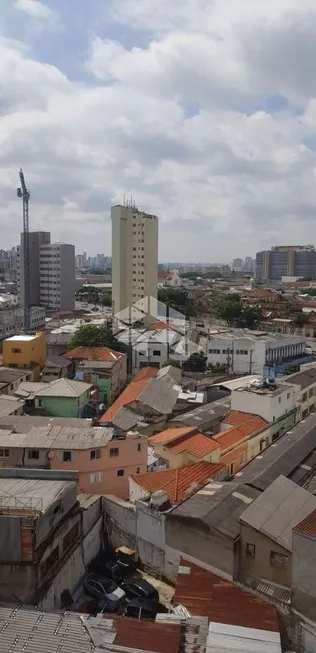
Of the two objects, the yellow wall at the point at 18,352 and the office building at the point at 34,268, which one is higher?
the office building at the point at 34,268

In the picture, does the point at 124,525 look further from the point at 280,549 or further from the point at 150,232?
the point at 150,232

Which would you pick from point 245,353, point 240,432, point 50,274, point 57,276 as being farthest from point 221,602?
point 50,274

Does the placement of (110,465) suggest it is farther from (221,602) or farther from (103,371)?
(103,371)

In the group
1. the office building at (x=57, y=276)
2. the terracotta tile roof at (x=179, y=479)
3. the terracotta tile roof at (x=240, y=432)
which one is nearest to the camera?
the terracotta tile roof at (x=179, y=479)

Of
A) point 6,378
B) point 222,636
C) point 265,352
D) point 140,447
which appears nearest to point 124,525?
point 140,447

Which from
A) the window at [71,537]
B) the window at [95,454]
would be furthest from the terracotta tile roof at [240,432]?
the window at [71,537]

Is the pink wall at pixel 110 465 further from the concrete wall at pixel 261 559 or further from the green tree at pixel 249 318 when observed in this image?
the green tree at pixel 249 318
